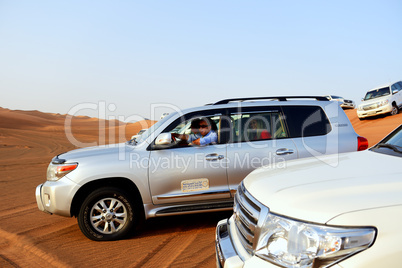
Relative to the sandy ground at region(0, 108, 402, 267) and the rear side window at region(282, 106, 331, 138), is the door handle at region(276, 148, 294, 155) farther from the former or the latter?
the sandy ground at region(0, 108, 402, 267)

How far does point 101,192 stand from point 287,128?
9.97 feet

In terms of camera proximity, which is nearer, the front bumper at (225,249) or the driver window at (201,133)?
the front bumper at (225,249)

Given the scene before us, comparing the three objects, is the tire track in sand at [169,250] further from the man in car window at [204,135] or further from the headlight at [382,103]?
the headlight at [382,103]

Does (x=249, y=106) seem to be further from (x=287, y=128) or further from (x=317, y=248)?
(x=317, y=248)

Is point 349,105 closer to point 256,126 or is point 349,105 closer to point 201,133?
point 256,126

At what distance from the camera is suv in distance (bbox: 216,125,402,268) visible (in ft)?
5.94

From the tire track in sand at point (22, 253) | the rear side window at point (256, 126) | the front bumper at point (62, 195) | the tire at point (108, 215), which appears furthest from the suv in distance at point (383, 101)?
the tire track in sand at point (22, 253)

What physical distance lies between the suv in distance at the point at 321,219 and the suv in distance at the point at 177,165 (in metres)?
2.39

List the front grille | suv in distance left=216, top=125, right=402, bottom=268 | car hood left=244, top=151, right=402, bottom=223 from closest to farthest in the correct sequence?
1. suv in distance left=216, top=125, right=402, bottom=268
2. car hood left=244, top=151, right=402, bottom=223
3. the front grille

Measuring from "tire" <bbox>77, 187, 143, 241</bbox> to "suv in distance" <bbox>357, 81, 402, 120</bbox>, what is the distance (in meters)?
20.3

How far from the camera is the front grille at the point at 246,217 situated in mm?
2346

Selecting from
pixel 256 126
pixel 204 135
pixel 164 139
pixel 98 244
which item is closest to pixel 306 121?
pixel 256 126

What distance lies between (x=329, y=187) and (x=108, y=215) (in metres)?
3.63

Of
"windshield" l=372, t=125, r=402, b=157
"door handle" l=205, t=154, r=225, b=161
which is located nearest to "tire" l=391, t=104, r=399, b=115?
"door handle" l=205, t=154, r=225, b=161
